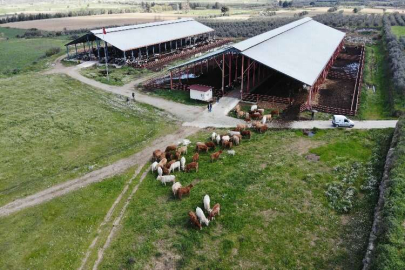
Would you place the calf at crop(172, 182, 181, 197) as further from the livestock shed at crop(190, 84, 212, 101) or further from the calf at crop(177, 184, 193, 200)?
the livestock shed at crop(190, 84, 212, 101)

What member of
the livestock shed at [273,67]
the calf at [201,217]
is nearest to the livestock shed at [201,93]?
the livestock shed at [273,67]

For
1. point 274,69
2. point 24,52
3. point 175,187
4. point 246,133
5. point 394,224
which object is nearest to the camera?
point 394,224

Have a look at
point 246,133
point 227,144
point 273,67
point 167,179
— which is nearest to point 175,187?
point 167,179

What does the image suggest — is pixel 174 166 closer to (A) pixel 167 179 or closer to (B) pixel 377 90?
(A) pixel 167 179

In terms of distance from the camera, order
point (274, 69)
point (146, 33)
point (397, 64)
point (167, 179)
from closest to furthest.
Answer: point (167, 179) → point (274, 69) → point (397, 64) → point (146, 33)

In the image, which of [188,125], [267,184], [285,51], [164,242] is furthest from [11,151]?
[285,51]

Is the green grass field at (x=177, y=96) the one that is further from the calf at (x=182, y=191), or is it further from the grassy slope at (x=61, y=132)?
the calf at (x=182, y=191)
